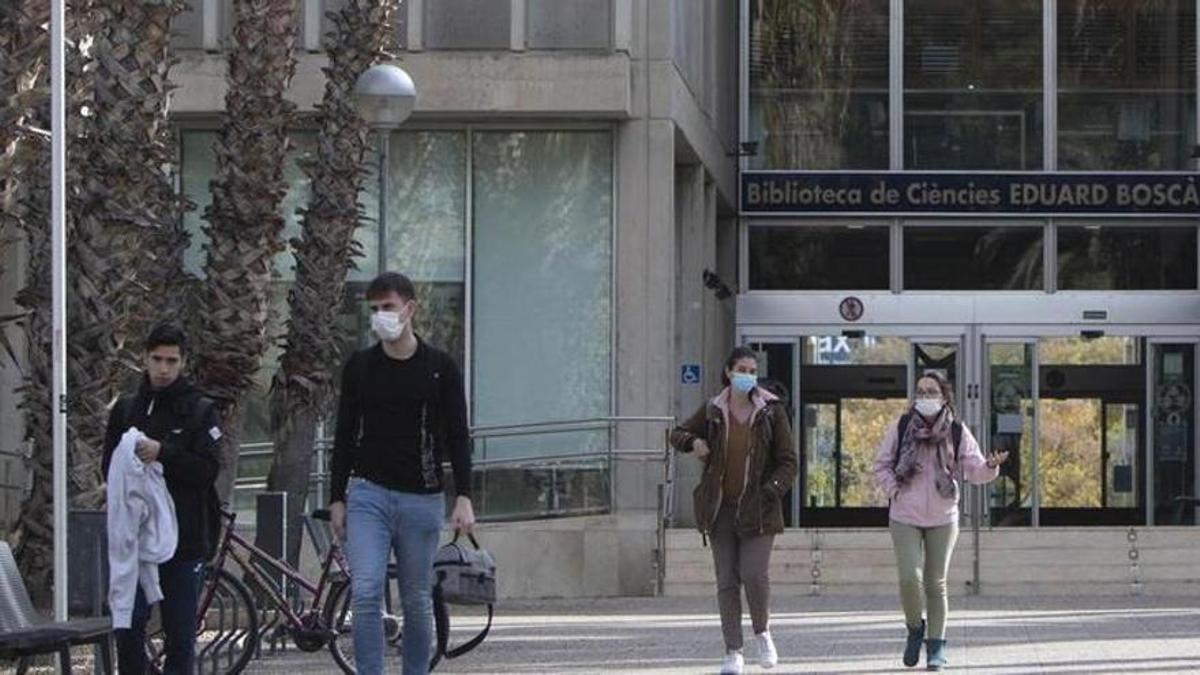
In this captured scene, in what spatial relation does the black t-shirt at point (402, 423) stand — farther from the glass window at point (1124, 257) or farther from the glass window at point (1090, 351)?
the glass window at point (1124, 257)

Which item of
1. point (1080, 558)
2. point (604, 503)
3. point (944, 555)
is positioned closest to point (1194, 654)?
point (944, 555)

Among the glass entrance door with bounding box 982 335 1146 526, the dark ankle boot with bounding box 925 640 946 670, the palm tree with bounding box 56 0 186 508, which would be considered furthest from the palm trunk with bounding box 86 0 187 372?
the glass entrance door with bounding box 982 335 1146 526

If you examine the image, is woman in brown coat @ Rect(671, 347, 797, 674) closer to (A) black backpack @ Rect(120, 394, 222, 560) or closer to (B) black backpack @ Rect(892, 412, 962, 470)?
(B) black backpack @ Rect(892, 412, 962, 470)

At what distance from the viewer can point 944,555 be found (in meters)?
14.2

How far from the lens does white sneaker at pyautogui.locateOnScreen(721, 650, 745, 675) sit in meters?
13.5

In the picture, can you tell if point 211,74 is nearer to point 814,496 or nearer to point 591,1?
point 591,1

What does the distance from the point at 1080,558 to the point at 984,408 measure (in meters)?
12.2

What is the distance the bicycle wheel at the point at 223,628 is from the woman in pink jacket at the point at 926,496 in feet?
11.9

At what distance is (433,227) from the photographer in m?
27.1

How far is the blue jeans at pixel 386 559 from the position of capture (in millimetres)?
10492

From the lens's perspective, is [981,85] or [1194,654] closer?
[1194,654]

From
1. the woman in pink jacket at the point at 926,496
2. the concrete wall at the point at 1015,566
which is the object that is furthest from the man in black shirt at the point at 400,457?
the concrete wall at the point at 1015,566

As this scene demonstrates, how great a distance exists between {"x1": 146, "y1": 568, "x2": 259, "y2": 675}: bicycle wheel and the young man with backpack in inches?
82.2

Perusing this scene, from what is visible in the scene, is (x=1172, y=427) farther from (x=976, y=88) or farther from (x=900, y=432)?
(x=900, y=432)
